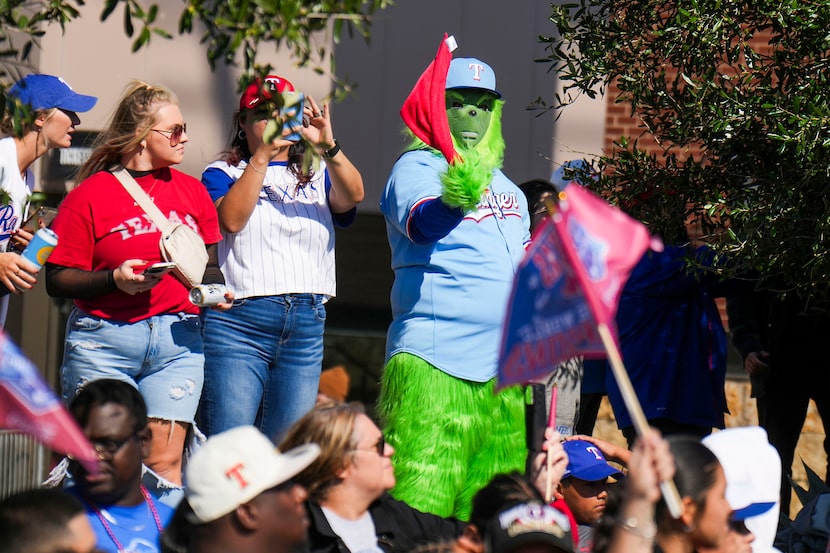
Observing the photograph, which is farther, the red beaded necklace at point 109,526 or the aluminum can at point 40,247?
the aluminum can at point 40,247

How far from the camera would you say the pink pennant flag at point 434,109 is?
16.4 feet

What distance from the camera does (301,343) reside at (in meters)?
5.21

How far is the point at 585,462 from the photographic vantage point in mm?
5168

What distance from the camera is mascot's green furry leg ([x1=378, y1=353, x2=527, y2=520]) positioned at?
4879mm

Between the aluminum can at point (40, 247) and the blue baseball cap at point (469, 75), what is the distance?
1.73 meters

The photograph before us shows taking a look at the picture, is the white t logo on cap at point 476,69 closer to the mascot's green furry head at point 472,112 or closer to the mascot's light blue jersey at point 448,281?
the mascot's green furry head at point 472,112

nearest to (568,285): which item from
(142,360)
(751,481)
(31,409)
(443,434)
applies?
(751,481)

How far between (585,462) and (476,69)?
167cm

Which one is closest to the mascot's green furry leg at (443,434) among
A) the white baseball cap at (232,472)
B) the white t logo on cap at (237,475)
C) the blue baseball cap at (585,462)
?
the blue baseball cap at (585,462)

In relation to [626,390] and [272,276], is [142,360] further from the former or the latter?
[626,390]

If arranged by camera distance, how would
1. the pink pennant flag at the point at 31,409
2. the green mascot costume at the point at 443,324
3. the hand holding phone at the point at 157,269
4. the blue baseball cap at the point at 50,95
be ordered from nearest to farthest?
the pink pennant flag at the point at 31,409 → the hand holding phone at the point at 157,269 → the green mascot costume at the point at 443,324 → the blue baseball cap at the point at 50,95

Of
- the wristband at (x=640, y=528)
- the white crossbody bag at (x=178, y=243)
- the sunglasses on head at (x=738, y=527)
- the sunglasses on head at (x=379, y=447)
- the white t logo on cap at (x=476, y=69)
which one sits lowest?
the sunglasses on head at (x=738, y=527)

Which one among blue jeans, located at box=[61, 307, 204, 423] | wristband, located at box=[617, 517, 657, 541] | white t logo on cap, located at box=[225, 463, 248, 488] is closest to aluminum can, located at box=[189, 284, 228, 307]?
blue jeans, located at box=[61, 307, 204, 423]

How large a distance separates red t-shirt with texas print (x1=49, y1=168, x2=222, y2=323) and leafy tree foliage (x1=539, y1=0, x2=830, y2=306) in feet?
Answer: 6.52
